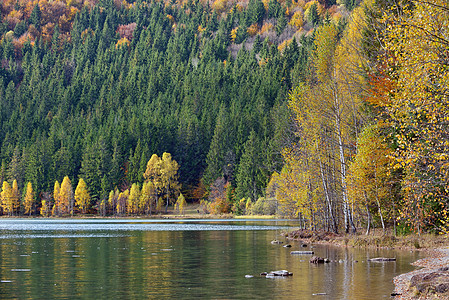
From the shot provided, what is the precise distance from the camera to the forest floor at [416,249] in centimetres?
2144

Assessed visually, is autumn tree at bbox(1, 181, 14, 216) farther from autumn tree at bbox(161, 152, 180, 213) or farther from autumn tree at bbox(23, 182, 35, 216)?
autumn tree at bbox(161, 152, 180, 213)

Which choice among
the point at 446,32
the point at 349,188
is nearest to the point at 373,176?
the point at 349,188

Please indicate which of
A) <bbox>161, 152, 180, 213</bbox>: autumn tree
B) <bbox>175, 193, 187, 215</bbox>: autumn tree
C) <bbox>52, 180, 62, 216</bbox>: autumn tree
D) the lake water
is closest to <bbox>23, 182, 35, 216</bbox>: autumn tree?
<bbox>52, 180, 62, 216</bbox>: autumn tree

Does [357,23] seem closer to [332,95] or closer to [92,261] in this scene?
[332,95]

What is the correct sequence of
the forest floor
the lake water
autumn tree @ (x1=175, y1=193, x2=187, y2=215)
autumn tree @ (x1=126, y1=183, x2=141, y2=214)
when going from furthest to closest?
1. autumn tree @ (x1=175, y1=193, x2=187, y2=215)
2. autumn tree @ (x1=126, y1=183, x2=141, y2=214)
3. the lake water
4. the forest floor

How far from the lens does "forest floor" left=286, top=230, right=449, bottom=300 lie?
70.3ft

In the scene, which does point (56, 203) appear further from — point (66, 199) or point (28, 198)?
point (28, 198)

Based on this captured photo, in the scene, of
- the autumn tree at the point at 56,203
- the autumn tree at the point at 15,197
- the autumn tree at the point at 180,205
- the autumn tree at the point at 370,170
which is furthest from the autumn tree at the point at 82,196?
the autumn tree at the point at 370,170

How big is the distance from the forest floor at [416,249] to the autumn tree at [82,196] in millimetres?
117147

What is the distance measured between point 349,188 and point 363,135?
397 cm

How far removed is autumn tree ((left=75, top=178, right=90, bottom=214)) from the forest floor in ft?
384

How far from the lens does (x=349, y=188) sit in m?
45.1

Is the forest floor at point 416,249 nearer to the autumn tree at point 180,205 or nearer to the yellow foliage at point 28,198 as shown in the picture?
the autumn tree at point 180,205

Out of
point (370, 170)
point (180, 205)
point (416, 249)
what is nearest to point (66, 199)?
point (180, 205)
